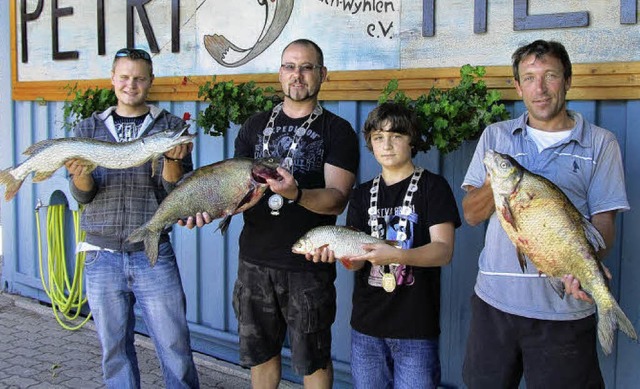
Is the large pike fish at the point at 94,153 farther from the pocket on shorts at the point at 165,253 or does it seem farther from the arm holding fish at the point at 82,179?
the pocket on shorts at the point at 165,253

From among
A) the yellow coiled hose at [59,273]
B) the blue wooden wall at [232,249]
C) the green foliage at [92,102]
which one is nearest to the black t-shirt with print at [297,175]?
the blue wooden wall at [232,249]

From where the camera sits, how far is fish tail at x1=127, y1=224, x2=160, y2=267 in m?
3.54

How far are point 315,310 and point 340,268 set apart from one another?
1.18 metres

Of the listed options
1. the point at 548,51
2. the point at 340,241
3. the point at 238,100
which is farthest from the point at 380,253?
the point at 238,100

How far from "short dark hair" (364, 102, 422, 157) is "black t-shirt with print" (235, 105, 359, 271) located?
0.74 ft

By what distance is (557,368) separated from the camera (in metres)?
2.90

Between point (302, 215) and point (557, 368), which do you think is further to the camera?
point (302, 215)

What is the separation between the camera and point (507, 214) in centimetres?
273

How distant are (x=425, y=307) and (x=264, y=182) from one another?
3.26 ft

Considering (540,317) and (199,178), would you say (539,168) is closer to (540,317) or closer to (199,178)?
(540,317)

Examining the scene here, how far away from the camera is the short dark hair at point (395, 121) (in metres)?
3.34

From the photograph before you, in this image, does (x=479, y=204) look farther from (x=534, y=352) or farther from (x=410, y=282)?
(x=534, y=352)

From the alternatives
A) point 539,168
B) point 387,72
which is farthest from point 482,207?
point 387,72

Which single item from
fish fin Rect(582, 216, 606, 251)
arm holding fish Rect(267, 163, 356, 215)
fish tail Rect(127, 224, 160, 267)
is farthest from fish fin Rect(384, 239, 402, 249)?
fish tail Rect(127, 224, 160, 267)
